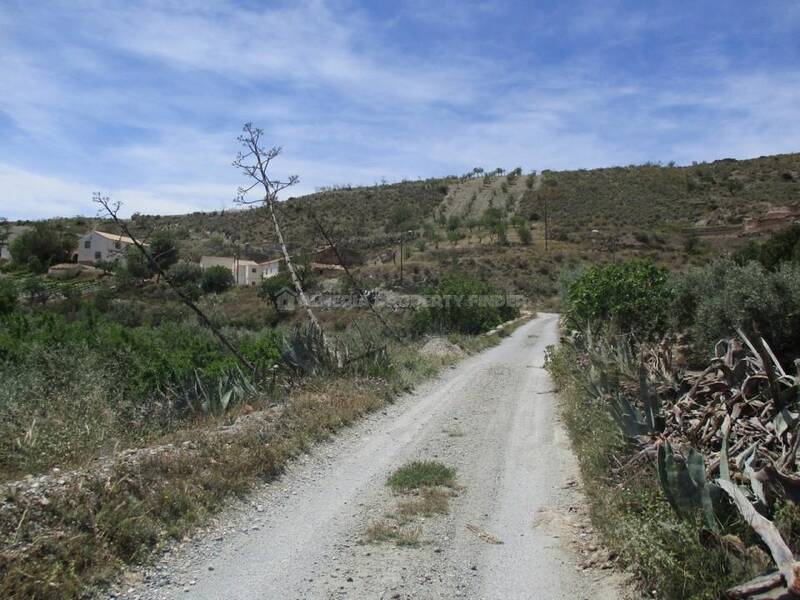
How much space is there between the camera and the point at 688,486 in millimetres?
4176

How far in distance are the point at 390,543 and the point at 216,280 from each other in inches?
2363

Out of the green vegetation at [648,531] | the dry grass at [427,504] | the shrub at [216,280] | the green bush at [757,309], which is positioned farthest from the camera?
the shrub at [216,280]

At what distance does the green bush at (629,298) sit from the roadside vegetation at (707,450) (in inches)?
81.7

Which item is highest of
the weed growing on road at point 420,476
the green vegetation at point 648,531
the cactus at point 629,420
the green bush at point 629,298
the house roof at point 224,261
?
the house roof at point 224,261

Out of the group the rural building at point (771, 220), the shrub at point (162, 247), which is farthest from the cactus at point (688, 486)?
the rural building at point (771, 220)

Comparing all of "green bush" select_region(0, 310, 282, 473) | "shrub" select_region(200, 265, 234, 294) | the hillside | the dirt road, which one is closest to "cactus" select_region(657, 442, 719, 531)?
the dirt road

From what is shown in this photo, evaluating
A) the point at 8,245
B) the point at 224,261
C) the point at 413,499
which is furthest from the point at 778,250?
the point at 8,245

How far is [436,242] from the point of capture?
6719cm

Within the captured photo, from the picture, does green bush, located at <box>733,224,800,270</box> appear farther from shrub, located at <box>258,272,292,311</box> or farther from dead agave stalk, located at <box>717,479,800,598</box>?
shrub, located at <box>258,272,292,311</box>

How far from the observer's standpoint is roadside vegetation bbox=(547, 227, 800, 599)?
3740 millimetres

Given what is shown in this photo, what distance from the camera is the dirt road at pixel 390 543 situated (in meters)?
4.43

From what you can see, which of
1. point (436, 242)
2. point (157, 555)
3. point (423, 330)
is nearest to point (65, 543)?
point (157, 555)

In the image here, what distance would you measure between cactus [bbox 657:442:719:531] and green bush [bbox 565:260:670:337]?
8902mm

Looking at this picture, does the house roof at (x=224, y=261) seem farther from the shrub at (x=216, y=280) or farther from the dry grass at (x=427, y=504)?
the dry grass at (x=427, y=504)
